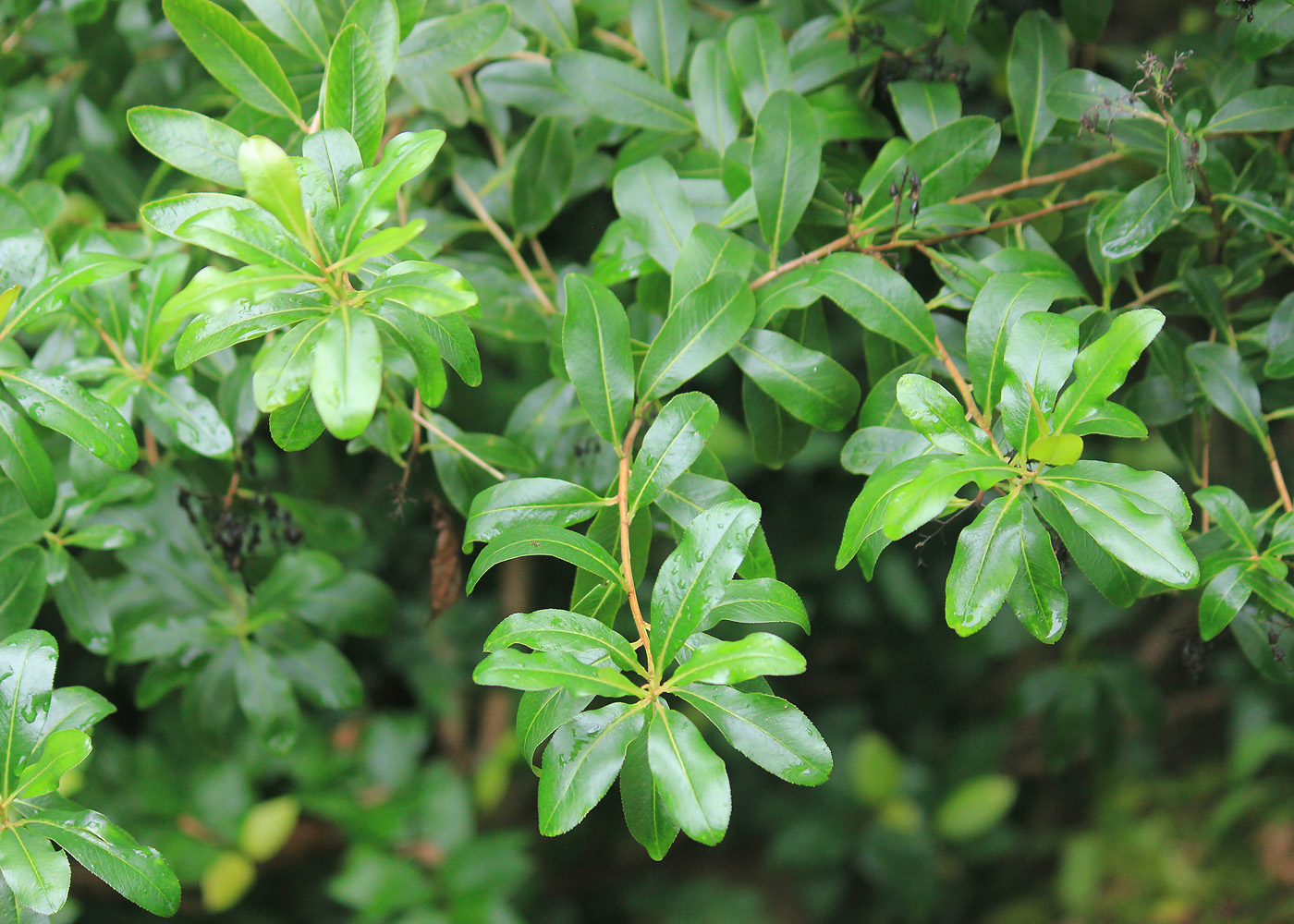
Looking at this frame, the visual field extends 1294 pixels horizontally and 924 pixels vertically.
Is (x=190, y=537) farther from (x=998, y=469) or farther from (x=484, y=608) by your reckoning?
(x=484, y=608)

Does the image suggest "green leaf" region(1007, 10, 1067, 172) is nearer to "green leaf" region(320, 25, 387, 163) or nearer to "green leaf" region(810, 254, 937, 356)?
"green leaf" region(810, 254, 937, 356)

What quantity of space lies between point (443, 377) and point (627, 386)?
0.45 feet

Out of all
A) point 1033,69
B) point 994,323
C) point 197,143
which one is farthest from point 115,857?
point 1033,69

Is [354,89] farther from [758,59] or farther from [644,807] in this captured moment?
[644,807]

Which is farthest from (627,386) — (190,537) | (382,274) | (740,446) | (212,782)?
(212,782)

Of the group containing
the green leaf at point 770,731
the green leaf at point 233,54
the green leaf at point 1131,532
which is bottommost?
the green leaf at point 770,731

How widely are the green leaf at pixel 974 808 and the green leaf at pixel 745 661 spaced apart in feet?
5.47

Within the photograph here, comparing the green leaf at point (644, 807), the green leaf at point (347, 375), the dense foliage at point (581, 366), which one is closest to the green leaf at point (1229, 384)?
the dense foliage at point (581, 366)

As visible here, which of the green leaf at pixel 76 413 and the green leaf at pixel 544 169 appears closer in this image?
the green leaf at pixel 76 413

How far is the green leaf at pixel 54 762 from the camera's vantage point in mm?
586

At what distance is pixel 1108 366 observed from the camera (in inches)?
22.4

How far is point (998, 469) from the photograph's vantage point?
0.56 meters

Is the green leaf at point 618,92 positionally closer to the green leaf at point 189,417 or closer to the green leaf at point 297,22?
the green leaf at point 297,22

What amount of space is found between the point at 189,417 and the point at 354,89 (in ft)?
1.11
